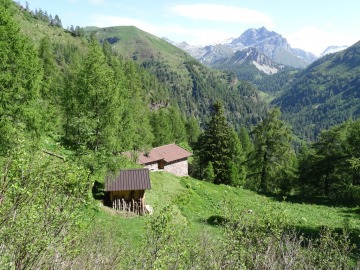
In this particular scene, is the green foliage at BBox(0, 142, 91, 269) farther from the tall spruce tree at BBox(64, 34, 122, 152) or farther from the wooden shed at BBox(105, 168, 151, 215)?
the wooden shed at BBox(105, 168, 151, 215)

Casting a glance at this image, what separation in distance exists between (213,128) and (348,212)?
21.2 metres

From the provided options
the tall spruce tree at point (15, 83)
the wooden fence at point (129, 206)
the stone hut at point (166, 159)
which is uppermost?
the tall spruce tree at point (15, 83)

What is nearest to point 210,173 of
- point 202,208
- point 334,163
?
point 202,208

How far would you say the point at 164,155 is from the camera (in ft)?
162

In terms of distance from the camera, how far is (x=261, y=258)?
10258 millimetres

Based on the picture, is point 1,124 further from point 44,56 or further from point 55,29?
point 55,29

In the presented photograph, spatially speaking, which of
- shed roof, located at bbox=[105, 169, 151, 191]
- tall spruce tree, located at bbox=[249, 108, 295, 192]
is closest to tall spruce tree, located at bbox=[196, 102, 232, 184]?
tall spruce tree, located at bbox=[249, 108, 295, 192]

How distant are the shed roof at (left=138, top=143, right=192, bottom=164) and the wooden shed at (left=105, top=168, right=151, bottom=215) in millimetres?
17711

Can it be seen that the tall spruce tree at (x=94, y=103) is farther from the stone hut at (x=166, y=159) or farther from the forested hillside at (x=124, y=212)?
the stone hut at (x=166, y=159)

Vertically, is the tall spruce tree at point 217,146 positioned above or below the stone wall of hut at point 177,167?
above

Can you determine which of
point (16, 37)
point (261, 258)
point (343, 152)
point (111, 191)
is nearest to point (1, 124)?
point (16, 37)

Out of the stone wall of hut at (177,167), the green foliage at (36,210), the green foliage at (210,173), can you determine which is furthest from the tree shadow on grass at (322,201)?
the green foliage at (36,210)

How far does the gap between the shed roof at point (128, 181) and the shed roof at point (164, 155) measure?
57.5ft

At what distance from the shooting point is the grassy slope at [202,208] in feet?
80.7
